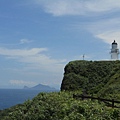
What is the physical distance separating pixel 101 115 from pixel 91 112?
641 millimetres

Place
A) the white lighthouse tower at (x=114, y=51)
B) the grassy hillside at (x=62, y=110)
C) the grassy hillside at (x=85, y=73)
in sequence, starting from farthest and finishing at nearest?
the white lighthouse tower at (x=114, y=51) → the grassy hillside at (x=85, y=73) → the grassy hillside at (x=62, y=110)

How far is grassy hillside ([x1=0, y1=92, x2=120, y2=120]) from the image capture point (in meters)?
15.4

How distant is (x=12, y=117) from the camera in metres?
20.7

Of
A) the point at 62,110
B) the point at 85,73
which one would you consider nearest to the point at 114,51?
the point at 85,73

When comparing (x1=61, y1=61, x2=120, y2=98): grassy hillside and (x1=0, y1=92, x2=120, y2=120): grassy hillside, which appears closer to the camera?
(x1=0, y1=92, x2=120, y2=120): grassy hillside

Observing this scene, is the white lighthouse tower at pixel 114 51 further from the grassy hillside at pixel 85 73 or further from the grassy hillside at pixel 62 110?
the grassy hillside at pixel 62 110

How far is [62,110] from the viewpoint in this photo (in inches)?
683

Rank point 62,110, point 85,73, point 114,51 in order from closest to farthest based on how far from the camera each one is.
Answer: point 62,110 < point 85,73 < point 114,51

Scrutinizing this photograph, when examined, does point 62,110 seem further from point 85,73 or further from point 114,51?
point 114,51

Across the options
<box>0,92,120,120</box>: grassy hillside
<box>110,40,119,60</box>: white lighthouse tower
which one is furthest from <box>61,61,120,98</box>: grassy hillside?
<box>0,92,120,120</box>: grassy hillside

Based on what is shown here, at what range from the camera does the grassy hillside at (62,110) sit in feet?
50.6

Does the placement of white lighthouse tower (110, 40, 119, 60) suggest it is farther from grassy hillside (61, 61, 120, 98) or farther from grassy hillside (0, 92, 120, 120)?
grassy hillside (0, 92, 120, 120)

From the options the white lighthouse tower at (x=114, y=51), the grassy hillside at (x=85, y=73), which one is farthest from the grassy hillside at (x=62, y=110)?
the white lighthouse tower at (x=114, y=51)

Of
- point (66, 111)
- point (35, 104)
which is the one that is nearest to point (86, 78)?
point (35, 104)
